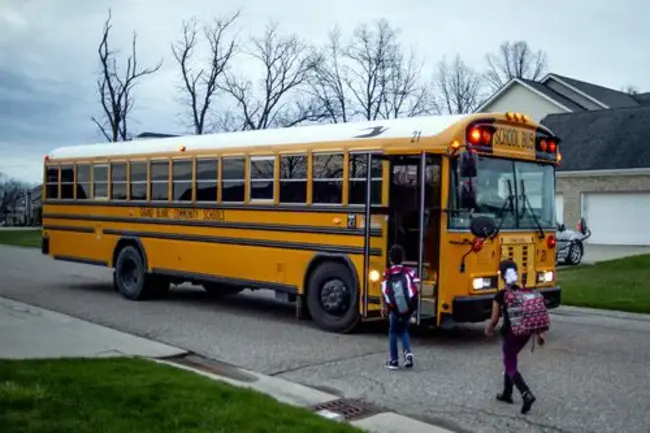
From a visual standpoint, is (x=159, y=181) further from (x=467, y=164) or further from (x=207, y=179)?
(x=467, y=164)

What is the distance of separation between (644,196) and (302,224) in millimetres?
21326

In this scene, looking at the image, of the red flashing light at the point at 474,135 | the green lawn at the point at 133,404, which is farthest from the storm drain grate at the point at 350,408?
the red flashing light at the point at 474,135

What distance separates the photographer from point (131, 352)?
30.4 feet

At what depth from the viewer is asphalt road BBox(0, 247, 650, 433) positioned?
6812mm

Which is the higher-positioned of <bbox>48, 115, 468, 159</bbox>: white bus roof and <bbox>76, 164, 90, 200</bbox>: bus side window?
<bbox>48, 115, 468, 159</bbox>: white bus roof

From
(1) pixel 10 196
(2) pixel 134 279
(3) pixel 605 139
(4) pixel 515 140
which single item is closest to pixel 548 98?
(3) pixel 605 139

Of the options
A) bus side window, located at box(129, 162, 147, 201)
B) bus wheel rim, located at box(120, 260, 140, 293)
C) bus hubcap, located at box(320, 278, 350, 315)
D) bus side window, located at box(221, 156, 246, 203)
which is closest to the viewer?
bus hubcap, located at box(320, 278, 350, 315)

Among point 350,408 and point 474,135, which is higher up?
point 474,135

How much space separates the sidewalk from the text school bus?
7.32 ft

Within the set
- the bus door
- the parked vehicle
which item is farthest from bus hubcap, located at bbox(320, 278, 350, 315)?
the parked vehicle

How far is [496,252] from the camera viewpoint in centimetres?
967

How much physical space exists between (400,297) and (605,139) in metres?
25.4

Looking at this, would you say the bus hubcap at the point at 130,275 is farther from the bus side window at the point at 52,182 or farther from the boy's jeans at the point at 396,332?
the boy's jeans at the point at 396,332

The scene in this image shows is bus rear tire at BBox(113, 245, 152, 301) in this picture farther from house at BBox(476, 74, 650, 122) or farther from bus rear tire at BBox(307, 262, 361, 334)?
house at BBox(476, 74, 650, 122)
